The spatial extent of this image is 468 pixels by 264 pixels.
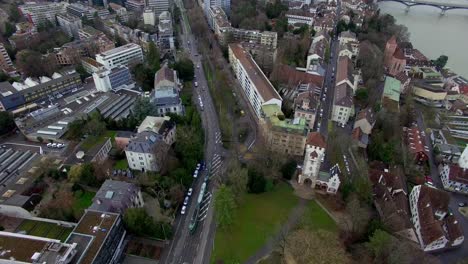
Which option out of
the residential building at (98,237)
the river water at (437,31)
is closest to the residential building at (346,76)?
the river water at (437,31)

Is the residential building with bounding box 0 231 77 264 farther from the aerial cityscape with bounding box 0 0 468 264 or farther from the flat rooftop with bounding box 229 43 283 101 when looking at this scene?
the flat rooftop with bounding box 229 43 283 101

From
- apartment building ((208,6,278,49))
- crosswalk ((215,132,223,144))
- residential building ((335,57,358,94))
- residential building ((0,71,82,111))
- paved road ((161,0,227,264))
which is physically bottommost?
paved road ((161,0,227,264))

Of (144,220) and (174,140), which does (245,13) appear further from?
(144,220)

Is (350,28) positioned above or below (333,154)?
above

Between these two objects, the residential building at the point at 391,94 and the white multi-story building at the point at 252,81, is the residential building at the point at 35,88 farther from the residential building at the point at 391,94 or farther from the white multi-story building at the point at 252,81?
the residential building at the point at 391,94

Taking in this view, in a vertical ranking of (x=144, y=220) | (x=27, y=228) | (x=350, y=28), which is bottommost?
(x=27, y=228)

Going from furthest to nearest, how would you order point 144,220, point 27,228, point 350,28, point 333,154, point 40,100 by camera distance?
point 350,28
point 40,100
point 333,154
point 27,228
point 144,220

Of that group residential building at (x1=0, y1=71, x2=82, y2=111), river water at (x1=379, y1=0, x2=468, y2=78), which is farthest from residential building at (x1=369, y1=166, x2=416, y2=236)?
residential building at (x1=0, y1=71, x2=82, y2=111)

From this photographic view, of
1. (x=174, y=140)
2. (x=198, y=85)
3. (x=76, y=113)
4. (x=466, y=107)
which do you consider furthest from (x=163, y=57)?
(x=466, y=107)

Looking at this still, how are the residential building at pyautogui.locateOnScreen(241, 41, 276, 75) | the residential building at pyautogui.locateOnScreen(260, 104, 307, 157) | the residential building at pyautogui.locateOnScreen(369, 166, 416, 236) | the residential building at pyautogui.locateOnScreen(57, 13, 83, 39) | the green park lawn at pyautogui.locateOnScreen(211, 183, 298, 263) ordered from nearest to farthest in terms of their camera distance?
the green park lawn at pyautogui.locateOnScreen(211, 183, 298, 263) → the residential building at pyautogui.locateOnScreen(369, 166, 416, 236) → the residential building at pyautogui.locateOnScreen(260, 104, 307, 157) → the residential building at pyautogui.locateOnScreen(241, 41, 276, 75) → the residential building at pyautogui.locateOnScreen(57, 13, 83, 39)
